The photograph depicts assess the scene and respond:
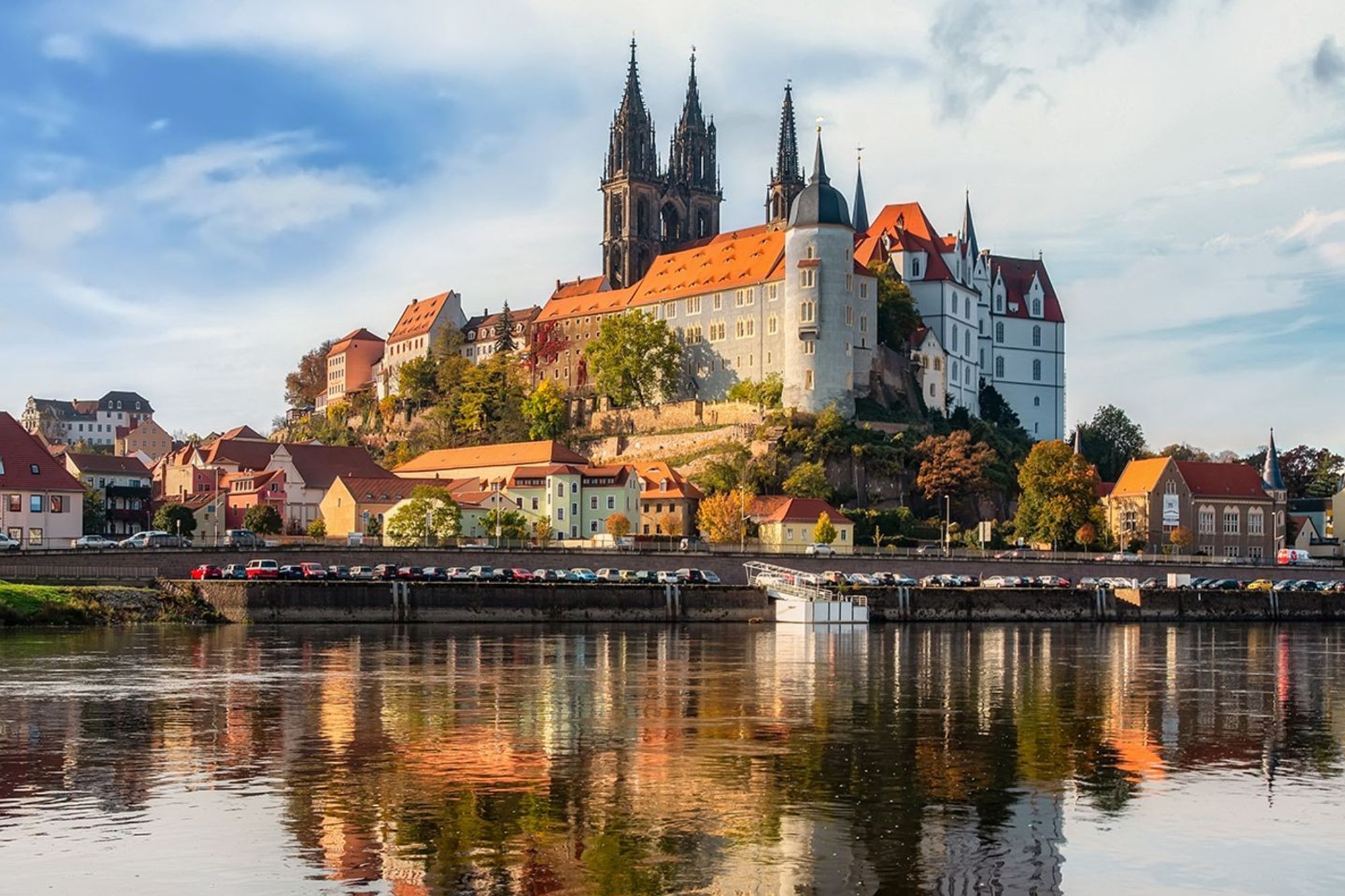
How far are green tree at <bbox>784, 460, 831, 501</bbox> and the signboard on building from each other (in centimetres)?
2745

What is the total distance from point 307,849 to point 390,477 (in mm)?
105750

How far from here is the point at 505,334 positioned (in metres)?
171

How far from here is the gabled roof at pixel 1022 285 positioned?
534ft

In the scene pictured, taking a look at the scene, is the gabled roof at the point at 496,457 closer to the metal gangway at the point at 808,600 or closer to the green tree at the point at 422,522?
the green tree at the point at 422,522

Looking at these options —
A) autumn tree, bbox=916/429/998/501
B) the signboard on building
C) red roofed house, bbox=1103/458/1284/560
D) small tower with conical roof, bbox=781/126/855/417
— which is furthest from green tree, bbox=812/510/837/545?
the signboard on building

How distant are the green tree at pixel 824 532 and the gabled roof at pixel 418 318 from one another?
258 ft

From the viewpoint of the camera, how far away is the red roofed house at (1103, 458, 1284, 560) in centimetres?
13075

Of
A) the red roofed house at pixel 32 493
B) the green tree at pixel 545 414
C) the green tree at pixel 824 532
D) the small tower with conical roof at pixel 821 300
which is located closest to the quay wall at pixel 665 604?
the red roofed house at pixel 32 493

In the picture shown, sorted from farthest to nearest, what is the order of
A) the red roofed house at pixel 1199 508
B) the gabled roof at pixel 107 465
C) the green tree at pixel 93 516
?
the gabled roof at pixel 107 465 → the green tree at pixel 93 516 → the red roofed house at pixel 1199 508

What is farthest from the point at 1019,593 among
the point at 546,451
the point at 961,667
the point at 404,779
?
the point at 404,779

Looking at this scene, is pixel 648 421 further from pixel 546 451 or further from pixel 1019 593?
pixel 1019 593

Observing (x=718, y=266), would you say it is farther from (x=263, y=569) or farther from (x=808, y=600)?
(x=263, y=569)

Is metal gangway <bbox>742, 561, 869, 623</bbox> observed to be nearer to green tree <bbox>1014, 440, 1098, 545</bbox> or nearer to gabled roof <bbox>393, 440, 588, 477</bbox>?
green tree <bbox>1014, 440, 1098, 545</bbox>

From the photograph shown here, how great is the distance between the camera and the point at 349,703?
40.0 meters
